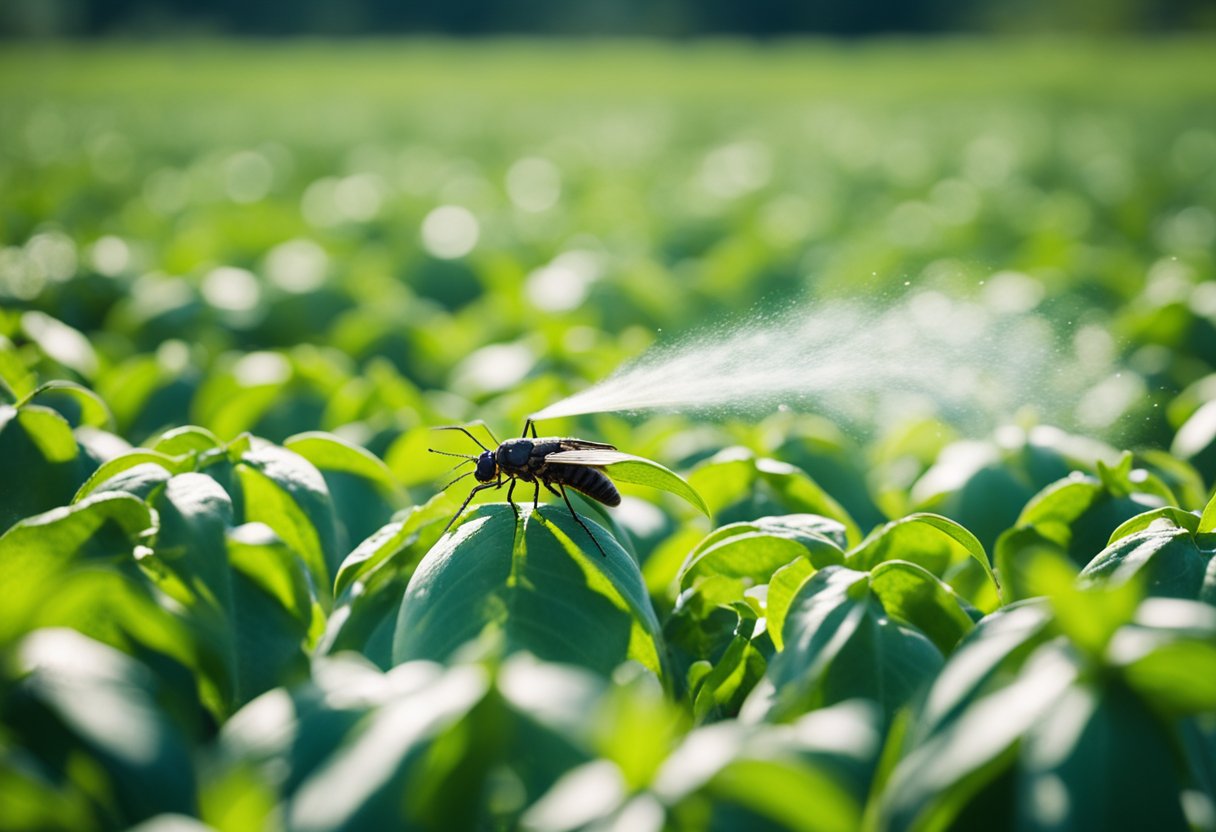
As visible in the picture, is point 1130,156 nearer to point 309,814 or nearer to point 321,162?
point 321,162

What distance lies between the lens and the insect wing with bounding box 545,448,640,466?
1.30 metres

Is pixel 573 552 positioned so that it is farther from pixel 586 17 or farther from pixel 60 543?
pixel 586 17

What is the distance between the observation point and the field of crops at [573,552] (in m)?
0.78

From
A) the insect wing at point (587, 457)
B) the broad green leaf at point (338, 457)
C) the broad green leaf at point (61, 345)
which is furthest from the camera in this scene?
the broad green leaf at point (61, 345)

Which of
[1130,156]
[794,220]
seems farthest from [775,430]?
[1130,156]

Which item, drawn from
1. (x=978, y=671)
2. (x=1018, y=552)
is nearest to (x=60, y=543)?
(x=978, y=671)

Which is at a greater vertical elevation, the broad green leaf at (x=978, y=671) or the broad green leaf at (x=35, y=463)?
the broad green leaf at (x=978, y=671)

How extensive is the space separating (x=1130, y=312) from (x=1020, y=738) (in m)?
2.32

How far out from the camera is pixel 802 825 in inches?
30.6

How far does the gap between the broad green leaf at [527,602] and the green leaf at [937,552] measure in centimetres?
25

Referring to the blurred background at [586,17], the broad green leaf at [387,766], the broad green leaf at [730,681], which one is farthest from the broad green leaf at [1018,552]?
the blurred background at [586,17]

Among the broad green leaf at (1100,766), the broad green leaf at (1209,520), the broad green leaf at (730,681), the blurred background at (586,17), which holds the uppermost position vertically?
the broad green leaf at (1100,766)

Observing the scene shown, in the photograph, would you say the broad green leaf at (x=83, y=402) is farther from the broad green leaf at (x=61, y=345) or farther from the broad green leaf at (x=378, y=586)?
the broad green leaf at (x=378, y=586)

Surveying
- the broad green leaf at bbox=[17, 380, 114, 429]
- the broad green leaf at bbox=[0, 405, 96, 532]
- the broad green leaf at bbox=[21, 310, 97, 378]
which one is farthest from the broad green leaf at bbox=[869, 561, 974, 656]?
the broad green leaf at bbox=[21, 310, 97, 378]
